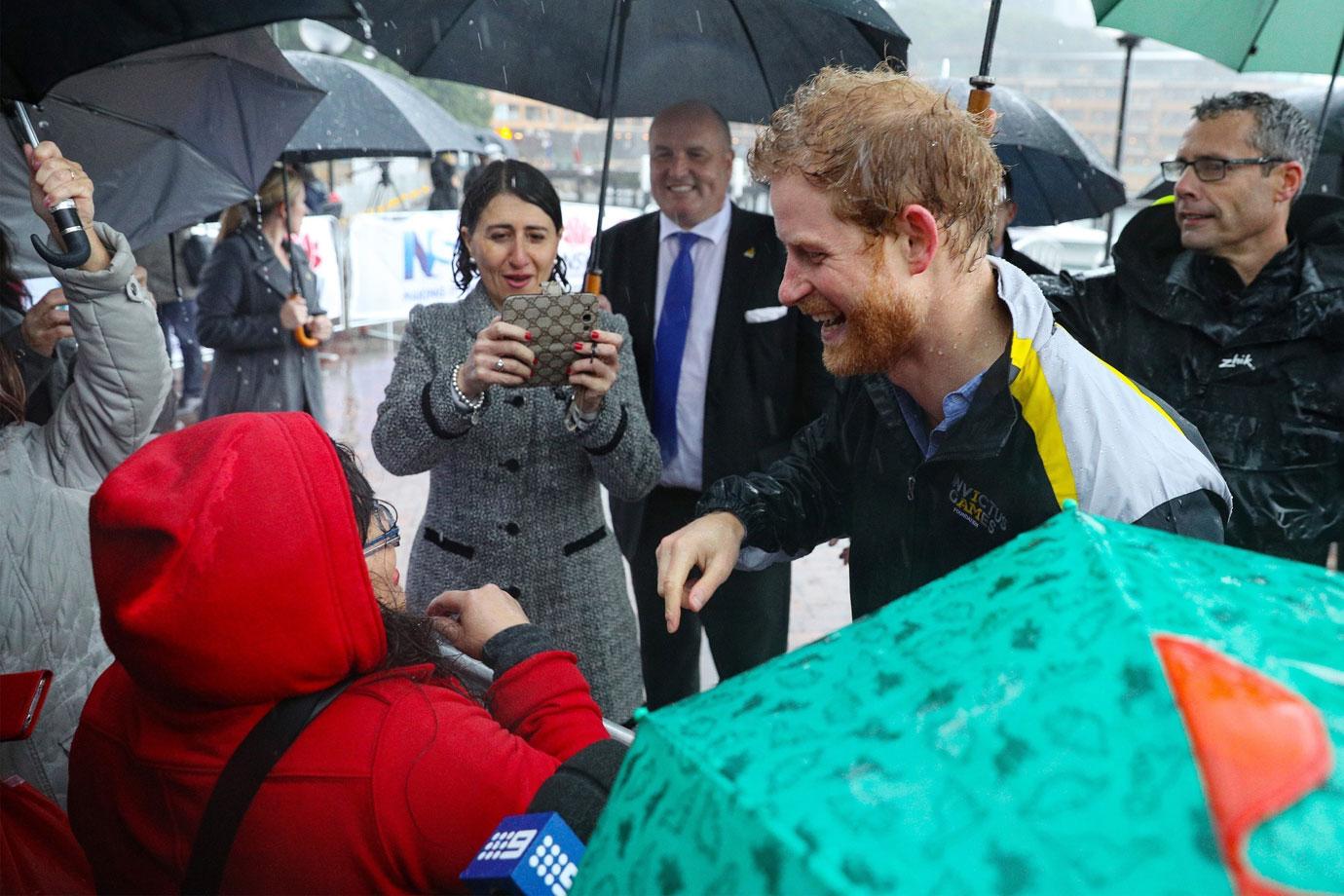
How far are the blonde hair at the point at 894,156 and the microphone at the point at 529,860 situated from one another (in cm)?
98

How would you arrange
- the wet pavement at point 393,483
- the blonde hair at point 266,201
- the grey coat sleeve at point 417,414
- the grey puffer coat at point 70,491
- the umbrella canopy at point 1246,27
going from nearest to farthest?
the grey puffer coat at point 70,491, the grey coat sleeve at point 417,414, the umbrella canopy at point 1246,27, the wet pavement at point 393,483, the blonde hair at point 266,201

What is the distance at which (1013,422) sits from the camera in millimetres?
1615

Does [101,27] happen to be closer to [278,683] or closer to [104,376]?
[104,376]

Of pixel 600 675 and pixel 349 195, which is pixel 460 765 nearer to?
pixel 600 675

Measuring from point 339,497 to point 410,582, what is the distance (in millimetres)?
1568

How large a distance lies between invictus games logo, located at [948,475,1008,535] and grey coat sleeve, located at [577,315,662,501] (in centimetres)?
116

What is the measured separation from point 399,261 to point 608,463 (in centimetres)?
864

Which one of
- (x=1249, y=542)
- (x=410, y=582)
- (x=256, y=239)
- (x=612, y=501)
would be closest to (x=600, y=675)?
(x=410, y=582)

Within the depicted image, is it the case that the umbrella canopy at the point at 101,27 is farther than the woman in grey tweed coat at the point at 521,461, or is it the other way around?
the woman in grey tweed coat at the point at 521,461

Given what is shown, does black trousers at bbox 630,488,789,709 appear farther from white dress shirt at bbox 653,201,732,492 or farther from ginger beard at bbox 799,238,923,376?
ginger beard at bbox 799,238,923,376

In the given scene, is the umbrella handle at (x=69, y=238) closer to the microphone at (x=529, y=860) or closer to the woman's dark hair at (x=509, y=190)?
the woman's dark hair at (x=509, y=190)

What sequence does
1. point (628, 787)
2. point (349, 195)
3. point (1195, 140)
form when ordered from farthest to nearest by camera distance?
point (349, 195), point (1195, 140), point (628, 787)

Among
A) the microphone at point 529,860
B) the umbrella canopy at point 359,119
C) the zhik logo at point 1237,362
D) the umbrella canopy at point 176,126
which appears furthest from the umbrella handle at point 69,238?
the umbrella canopy at point 359,119

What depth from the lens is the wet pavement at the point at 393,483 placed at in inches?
213
